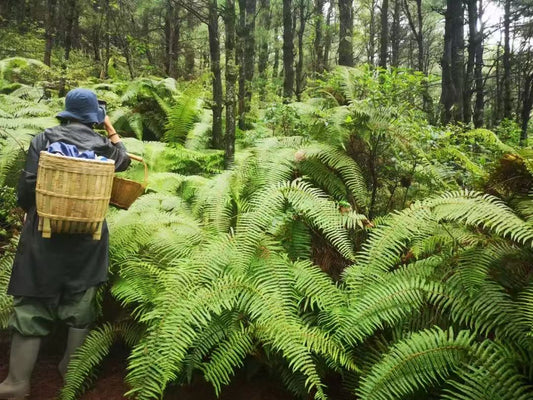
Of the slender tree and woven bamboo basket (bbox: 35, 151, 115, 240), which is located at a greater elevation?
the slender tree

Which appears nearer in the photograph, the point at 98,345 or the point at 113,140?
the point at 98,345

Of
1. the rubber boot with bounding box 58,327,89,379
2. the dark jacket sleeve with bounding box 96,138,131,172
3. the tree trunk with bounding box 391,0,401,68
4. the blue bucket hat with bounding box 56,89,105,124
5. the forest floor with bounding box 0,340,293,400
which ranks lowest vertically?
the forest floor with bounding box 0,340,293,400

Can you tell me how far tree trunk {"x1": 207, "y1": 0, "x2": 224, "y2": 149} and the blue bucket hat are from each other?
294 centimetres

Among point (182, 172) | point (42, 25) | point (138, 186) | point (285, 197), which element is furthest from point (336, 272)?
point (42, 25)

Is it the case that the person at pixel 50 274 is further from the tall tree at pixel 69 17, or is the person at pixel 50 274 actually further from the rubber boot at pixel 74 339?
the tall tree at pixel 69 17

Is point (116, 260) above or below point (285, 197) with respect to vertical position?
below

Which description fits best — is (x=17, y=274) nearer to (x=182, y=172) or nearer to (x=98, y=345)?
(x=98, y=345)

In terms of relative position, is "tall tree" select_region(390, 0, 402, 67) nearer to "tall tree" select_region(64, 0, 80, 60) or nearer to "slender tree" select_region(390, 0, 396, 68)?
"slender tree" select_region(390, 0, 396, 68)

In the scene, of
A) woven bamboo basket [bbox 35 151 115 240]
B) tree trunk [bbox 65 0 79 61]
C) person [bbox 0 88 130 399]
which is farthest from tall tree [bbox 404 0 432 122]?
tree trunk [bbox 65 0 79 61]

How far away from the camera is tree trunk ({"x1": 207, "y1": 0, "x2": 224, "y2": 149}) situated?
5.85 meters

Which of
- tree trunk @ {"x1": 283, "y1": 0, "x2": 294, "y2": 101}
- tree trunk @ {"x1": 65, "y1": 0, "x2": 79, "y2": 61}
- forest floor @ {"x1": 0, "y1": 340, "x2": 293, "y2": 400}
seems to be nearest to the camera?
forest floor @ {"x1": 0, "y1": 340, "x2": 293, "y2": 400}

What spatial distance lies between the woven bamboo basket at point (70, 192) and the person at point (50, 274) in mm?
233

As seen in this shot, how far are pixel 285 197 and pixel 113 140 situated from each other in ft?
5.17

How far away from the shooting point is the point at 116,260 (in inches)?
132
